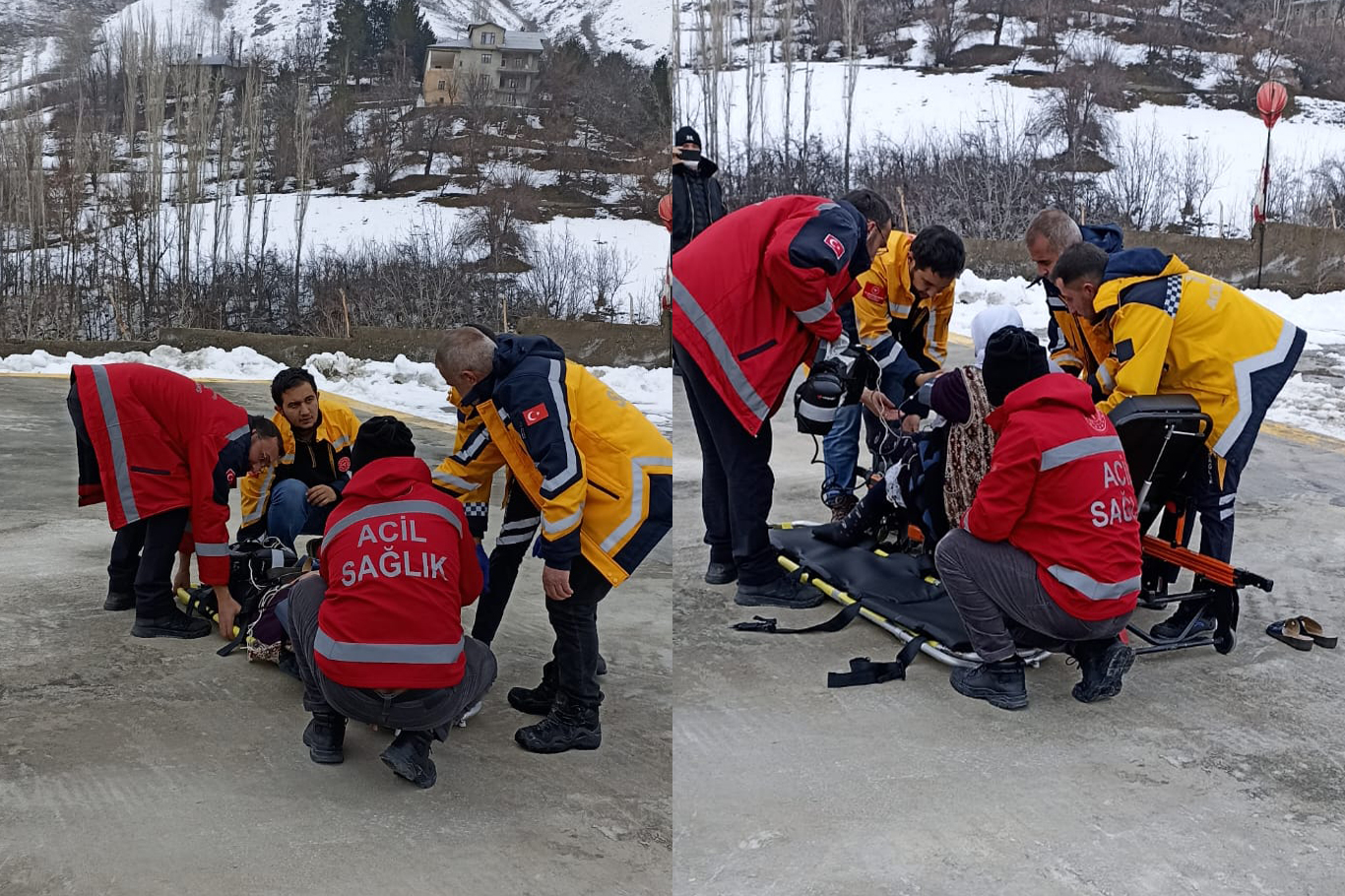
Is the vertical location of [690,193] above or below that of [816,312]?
above

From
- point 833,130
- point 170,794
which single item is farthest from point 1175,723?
point 833,130

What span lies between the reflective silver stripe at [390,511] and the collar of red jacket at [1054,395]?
4.39 feet

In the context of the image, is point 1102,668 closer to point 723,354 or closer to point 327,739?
point 723,354

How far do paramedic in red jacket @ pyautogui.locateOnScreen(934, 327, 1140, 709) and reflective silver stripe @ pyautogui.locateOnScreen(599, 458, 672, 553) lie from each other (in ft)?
2.58

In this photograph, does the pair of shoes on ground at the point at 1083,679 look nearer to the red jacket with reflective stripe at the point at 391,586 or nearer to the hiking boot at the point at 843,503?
the red jacket with reflective stripe at the point at 391,586

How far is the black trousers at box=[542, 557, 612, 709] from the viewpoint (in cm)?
281

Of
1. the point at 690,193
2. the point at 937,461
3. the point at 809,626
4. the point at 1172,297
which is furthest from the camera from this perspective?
the point at 690,193

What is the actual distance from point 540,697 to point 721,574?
1.00 meters

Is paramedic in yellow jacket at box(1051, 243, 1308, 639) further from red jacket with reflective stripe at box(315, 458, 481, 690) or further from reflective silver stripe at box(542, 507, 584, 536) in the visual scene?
red jacket with reflective stripe at box(315, 458, 481, 690)

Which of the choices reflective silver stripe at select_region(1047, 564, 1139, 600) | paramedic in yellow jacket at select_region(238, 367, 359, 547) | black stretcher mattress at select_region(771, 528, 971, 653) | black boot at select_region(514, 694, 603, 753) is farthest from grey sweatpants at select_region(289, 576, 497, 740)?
reflective silver stripe at select_region(1047, 564, 1139, 600)

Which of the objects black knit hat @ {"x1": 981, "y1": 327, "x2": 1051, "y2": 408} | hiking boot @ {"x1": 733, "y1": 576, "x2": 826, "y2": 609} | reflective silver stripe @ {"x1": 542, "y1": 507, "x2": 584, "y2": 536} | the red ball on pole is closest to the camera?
reflective silver stripe @ {"x1": 542, "y1": 507, "x2": 584, "y2": 536}

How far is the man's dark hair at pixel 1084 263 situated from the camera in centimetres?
342

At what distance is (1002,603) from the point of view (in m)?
2.94

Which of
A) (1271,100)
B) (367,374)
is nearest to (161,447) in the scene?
(367,374)
